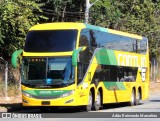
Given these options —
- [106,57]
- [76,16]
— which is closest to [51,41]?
[106,57]

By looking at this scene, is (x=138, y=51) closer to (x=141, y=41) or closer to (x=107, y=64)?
(x=141, y=41)

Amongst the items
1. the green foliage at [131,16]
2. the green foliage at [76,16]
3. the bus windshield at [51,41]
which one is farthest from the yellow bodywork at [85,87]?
the green foliage at [131,16]

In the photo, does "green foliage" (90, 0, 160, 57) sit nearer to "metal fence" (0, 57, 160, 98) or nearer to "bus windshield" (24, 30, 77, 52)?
"metal fence" (0, 57, 160, 98)

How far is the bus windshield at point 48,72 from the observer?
20875mm

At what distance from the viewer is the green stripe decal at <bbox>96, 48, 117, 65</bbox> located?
23422mm

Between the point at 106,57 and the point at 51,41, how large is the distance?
151 inches

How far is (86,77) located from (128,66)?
18.5 feet

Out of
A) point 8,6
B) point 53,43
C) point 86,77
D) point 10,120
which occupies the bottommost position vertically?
point 10,120

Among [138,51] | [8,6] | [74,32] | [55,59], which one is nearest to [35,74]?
[55,59]

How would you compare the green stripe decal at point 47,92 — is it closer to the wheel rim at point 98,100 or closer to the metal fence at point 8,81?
the wheel rim at point 98,100

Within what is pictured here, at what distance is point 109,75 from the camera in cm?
2461

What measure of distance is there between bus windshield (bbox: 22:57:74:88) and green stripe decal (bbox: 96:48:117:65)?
270cm

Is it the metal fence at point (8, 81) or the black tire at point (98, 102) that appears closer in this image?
the black tire at point (98, 102)

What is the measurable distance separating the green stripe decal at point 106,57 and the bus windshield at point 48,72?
8.87ft
